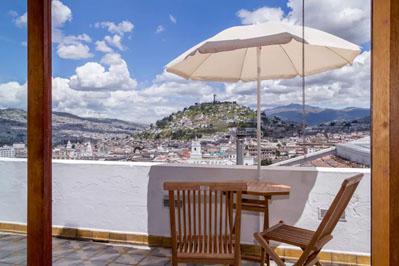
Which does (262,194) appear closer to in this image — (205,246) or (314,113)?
(205,246)

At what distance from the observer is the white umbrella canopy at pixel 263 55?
265cm

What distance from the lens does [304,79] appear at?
349cm

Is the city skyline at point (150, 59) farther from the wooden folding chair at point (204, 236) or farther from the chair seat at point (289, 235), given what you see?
the wooden folding chair at point (204, 236)

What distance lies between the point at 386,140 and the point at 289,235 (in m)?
1.59

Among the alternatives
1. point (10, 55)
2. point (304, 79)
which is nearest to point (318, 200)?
point (304, 79)

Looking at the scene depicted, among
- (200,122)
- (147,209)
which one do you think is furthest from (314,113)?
(147,209)

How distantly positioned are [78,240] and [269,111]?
264 cm

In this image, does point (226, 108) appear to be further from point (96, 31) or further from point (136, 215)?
point (96, 31)

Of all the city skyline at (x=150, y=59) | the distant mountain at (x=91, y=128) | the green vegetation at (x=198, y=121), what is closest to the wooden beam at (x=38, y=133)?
the city skyline at (x=150, y=59)

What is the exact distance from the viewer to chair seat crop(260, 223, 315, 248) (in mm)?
2520

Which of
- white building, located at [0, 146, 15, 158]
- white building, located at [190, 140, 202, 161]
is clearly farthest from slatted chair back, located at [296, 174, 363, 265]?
white building, located at [0, 146, 15, 158]

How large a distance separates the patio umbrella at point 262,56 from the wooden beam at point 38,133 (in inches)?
50.7

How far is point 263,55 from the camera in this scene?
3.57 meters

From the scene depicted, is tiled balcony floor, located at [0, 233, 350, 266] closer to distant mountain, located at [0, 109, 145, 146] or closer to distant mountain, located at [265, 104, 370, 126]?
distant mountain, located at [0, 109, 145, 146]
